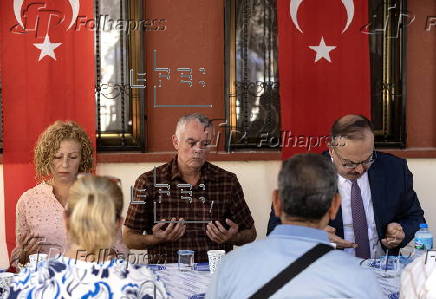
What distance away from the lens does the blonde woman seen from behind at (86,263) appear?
209cm

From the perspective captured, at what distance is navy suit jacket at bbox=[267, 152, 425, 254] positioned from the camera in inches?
142

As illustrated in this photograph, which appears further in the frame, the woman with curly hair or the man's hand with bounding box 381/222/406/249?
the woman with curly hair

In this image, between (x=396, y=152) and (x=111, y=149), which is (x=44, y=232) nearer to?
(x=111, y=149)

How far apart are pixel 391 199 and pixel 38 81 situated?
8.13 feet

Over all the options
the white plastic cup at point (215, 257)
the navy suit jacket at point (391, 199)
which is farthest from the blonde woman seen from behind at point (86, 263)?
the navy suit jacket at point (391, 199)

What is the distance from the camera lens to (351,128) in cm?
351

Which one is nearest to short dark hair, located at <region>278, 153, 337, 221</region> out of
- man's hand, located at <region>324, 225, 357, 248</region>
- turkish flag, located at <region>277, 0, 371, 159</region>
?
man's hand, located at <region>324, 225, 357, 248</region>

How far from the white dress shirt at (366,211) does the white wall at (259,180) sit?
1310 millimetres

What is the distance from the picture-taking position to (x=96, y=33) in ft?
16.4

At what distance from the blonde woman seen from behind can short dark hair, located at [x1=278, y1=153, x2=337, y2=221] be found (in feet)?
1.73

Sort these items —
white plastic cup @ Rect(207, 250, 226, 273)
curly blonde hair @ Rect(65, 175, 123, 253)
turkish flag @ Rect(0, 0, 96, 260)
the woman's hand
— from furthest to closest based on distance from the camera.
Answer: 1. turkish flag @ Rect(0, 0, 96, 260)
2. the woman's hand
3. white plastic cup @ Rect(207, 250, 226, 273)
4. curly blonde hair @ Rect(65, 175, 123, 253)

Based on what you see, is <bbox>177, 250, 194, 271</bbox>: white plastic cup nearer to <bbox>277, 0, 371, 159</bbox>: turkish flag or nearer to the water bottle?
the water bottle

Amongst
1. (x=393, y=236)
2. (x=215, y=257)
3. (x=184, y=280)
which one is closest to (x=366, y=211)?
(x=393, y=236)

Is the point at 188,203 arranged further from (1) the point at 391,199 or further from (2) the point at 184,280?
(1) the point at 391,199
